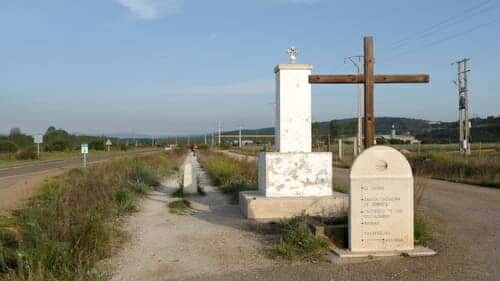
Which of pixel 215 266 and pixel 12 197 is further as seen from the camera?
pixel 12 197

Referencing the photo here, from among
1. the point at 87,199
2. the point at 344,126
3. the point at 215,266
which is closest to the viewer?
the point at 215,266

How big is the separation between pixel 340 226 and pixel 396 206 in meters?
0.99

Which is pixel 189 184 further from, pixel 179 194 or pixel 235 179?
pixel 235 179

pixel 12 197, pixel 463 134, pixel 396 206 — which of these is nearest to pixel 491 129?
pixel 463 134

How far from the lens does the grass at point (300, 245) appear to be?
7750 mm

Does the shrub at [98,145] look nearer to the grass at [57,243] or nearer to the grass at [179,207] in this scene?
the grass at [179,207]

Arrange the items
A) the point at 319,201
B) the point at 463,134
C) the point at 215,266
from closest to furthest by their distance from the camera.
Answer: the point at 215,266, the point at 319,201, the point at 463,134

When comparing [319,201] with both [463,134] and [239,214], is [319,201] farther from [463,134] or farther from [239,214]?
[463,134]

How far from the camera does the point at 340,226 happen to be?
337 inches

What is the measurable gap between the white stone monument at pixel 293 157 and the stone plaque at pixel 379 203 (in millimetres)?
3514

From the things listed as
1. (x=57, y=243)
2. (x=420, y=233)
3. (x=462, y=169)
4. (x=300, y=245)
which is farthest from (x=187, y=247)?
(x=462, y=169)

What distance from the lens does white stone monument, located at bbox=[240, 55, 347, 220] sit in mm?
11523

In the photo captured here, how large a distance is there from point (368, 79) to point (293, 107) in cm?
301

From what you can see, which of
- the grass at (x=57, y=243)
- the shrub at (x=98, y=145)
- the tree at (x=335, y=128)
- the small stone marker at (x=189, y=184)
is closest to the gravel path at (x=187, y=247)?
the grass at (x=57, y=243)
